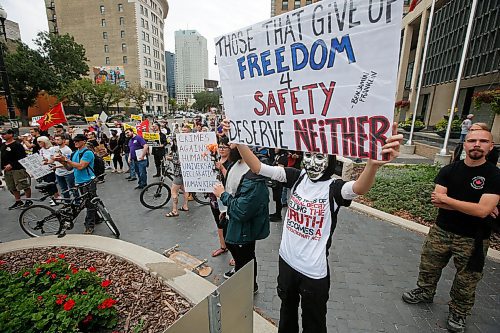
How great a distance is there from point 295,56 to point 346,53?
16.0 inches

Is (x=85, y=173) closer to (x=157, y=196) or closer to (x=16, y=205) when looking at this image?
(x=157, y=196)

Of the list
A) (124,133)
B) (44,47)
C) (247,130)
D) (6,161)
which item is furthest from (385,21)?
(44,47)

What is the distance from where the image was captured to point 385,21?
1.46 metres

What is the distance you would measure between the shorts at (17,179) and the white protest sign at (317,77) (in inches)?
296

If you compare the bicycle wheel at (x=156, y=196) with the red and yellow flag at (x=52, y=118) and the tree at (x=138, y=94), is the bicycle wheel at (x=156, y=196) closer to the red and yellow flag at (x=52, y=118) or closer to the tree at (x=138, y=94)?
the red and yellow flag at (x=52, y=118)

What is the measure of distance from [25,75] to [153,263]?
44710 millimetres

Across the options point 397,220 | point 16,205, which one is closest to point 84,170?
point 16,205

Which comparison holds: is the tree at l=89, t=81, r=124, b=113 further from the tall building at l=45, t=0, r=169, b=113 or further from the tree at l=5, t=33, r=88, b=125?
the tall building at l=45, t=0, r=169, b=113

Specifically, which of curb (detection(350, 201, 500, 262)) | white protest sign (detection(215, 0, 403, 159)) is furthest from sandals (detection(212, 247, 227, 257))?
curb (detection(350, 201, 500, 262))

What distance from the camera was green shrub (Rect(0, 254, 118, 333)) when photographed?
A: 92.9 inches

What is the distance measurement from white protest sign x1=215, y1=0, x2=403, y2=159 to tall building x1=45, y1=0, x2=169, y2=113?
7142cm

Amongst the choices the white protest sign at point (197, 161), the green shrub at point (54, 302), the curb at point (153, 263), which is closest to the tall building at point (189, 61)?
the white protest sign at point (197, 161)

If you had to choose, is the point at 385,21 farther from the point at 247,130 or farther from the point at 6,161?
the point at 6,161

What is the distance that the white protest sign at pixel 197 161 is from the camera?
5.18m
